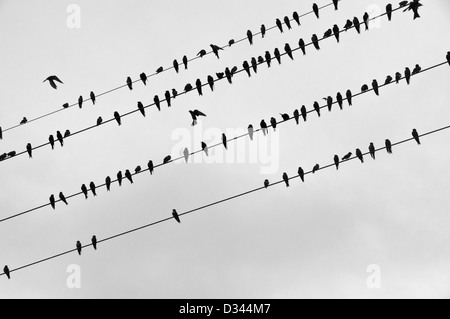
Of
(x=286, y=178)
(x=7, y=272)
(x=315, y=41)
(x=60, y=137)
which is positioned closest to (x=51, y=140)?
(x=60, y=137)

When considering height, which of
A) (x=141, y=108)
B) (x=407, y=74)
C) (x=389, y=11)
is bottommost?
(x=407, y=74)

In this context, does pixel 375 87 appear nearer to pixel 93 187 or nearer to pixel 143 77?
pixel 143 77

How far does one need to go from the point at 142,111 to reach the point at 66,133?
1621 millimetres

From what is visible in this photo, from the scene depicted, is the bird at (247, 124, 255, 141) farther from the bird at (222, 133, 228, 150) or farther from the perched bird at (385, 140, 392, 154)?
the perched bird at (385, 140, 392, 154)

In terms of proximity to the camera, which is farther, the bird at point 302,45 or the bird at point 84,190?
the bird at point 84,190

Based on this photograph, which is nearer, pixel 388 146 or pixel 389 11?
pixel 389 11

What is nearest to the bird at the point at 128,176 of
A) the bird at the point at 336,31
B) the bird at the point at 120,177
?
the bird at the point at 120,177

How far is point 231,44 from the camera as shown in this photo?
1317 cm

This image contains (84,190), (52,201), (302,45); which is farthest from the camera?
(52,201)

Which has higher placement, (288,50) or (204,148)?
(288,50)

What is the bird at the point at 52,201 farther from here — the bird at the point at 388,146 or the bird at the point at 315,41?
the bird at the point at 388,146
